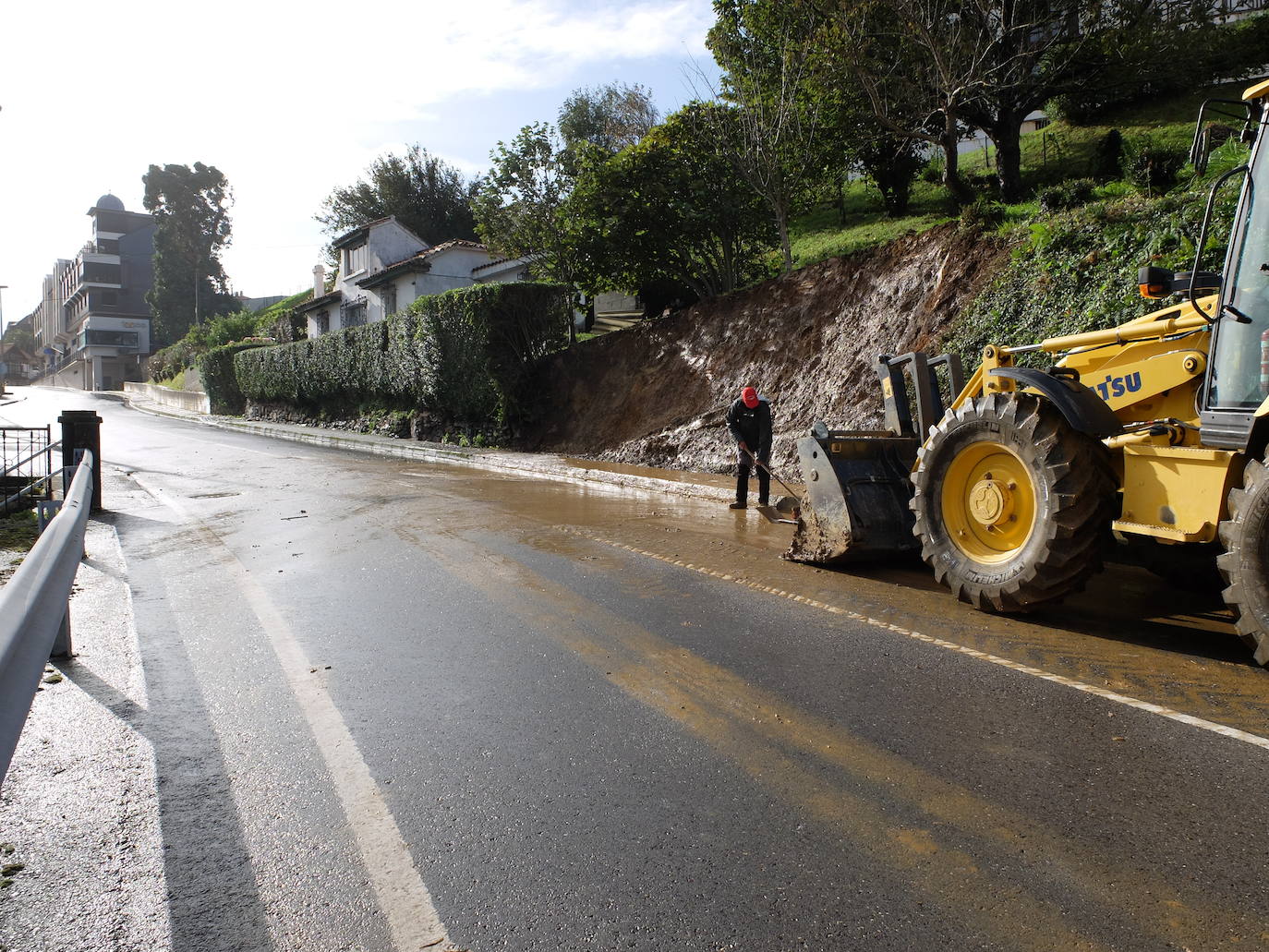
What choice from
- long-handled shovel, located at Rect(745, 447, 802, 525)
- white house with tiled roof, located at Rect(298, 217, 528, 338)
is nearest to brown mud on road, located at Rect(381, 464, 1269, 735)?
long-handled shovel, located at Rect(745, 447, 802, 525)

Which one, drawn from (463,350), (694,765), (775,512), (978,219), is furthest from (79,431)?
(978,219)

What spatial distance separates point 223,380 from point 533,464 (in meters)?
35.8

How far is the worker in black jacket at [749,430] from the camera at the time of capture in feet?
37.9

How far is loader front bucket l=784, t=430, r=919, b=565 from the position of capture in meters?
7.63

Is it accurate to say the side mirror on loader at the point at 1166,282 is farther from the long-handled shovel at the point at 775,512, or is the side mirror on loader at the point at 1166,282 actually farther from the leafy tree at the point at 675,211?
the leafy tree at the point at 675,211

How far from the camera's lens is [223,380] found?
1881 inches

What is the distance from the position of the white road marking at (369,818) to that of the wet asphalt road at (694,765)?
0.02 m

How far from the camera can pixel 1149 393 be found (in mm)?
5914

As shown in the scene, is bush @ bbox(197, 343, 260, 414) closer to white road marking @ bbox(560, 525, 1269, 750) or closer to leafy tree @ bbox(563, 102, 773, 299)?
leafy tree @ bbox(563, 102, 773, 299)

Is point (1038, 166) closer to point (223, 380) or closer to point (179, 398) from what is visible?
point (223, 380)

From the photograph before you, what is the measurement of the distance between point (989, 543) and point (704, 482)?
8.37 metres

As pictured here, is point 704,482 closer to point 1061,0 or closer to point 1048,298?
point 1048,298

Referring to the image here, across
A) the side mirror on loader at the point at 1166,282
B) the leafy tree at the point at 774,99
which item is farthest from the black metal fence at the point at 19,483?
the leafy tree at the point at 774,99

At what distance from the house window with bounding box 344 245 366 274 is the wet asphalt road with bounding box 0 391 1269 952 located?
44.6 meters
